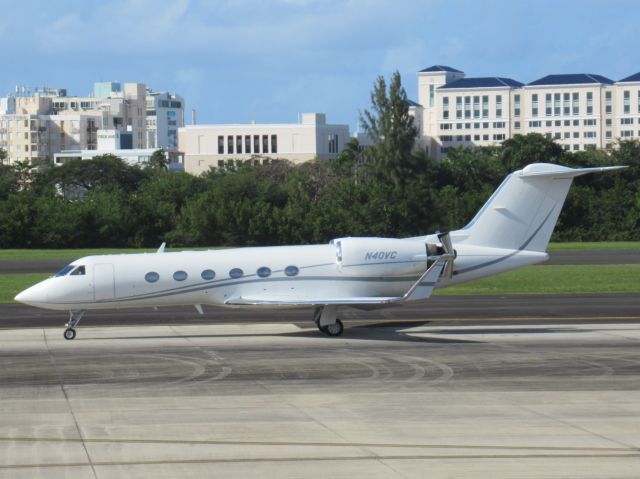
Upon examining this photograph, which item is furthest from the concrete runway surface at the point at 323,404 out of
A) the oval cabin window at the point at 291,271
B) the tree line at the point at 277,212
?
the tree line at the point at 277,212

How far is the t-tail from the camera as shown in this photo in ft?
105

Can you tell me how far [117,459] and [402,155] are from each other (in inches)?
3580

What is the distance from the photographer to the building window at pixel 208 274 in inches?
1200

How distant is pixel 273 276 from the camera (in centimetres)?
3062

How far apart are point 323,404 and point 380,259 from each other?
10.8m

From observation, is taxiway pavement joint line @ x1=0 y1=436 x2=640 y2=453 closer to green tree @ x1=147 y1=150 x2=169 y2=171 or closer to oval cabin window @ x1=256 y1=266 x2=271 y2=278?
oval cabin window @ x1=256 y1=266 x2=271 y2=278

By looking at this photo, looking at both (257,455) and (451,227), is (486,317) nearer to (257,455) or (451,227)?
(257,455)

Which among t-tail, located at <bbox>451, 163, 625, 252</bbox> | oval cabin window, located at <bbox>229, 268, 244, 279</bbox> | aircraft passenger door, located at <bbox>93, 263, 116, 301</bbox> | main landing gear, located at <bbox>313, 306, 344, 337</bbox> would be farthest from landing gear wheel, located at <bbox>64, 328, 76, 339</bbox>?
t-tail, located at <bbox>451, 163, 625, 252</bbox>

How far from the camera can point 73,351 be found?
28.0 metres

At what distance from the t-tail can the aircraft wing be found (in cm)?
263

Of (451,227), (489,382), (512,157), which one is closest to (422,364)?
(489,382)

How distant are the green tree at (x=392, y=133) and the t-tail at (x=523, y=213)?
7165cm

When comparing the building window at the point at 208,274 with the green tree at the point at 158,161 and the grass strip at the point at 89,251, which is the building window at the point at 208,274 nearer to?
the grass strip at the point at 89,251

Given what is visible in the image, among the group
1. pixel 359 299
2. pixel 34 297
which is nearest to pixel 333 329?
pixel 359 299
